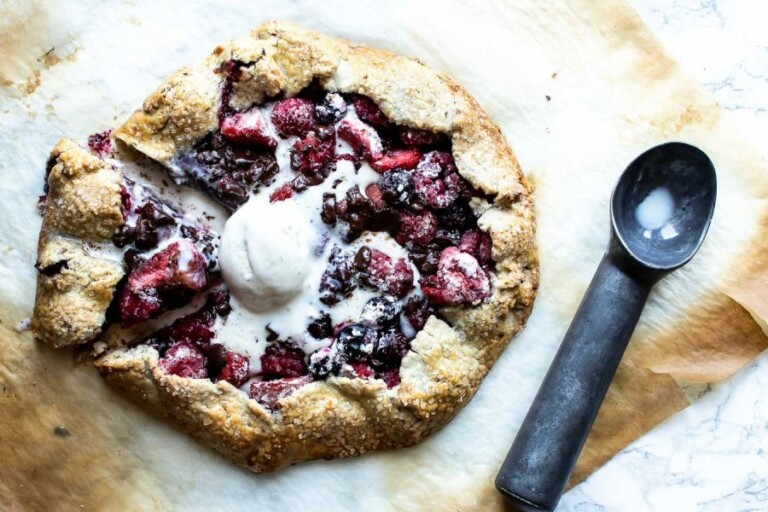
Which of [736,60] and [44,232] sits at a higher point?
[736,60]

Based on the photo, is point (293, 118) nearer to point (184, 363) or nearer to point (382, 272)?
point (382, 272)

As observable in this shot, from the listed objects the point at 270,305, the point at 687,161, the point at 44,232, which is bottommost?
the point at 44,232

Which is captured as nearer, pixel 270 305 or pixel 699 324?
pixel 270 305

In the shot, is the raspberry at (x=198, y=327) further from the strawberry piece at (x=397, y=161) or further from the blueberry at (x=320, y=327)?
the strawberry piece at (x=397, y=161)

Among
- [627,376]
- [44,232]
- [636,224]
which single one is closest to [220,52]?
[44,232]

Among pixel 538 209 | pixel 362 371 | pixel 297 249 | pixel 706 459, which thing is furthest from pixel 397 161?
pixel 706 459

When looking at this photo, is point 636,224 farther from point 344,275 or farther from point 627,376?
point 344,275

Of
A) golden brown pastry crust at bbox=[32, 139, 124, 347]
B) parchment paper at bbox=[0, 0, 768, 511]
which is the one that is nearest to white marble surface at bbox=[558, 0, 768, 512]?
parchment paper at bbox=[0, 0, 768, 511]
